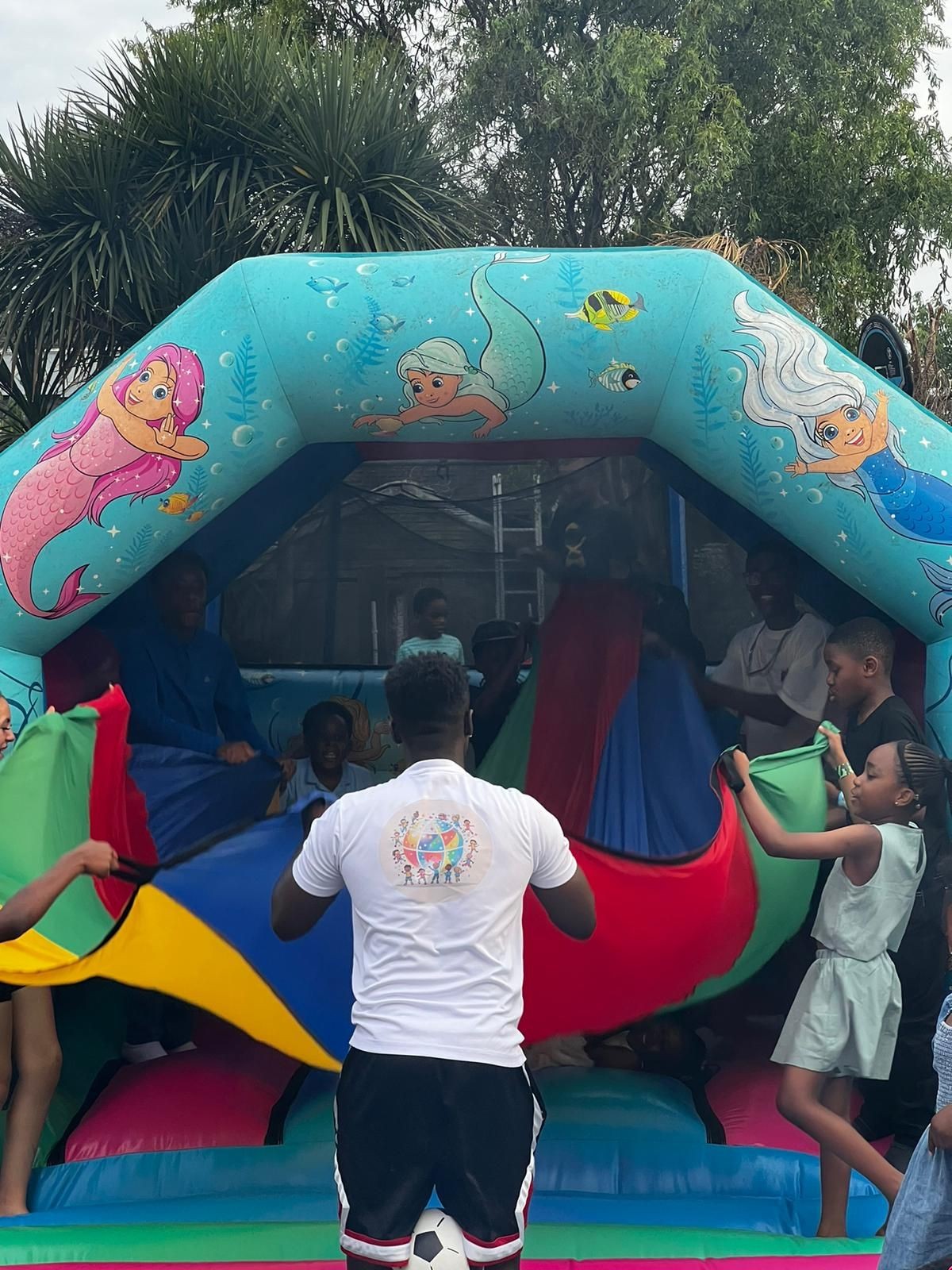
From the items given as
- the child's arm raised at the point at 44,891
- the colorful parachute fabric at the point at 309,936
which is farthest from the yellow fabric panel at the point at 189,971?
the child's arm raised at the point at 44,891

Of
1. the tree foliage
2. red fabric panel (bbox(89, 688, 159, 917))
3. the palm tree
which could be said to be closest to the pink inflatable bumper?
red fabric panel (bbox(89, 688, 159, 917))

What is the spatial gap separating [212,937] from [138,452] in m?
Result: 1.28

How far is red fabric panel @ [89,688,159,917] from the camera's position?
10.9 feet

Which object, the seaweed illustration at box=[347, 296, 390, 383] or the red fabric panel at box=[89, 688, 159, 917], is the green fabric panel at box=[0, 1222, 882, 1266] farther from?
the seaweed illustration at box=[347, 296, 390, 383]

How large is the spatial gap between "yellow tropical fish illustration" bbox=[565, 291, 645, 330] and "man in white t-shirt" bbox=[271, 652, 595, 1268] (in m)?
1.55

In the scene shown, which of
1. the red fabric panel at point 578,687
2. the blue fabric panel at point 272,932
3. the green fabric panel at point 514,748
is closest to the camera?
the blue fabric panel at point 272,932

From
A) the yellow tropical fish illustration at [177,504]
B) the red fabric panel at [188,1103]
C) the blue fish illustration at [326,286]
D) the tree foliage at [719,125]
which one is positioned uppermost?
the tree foliage at [719,125]

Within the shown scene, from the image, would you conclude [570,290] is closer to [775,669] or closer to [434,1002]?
[775,669]

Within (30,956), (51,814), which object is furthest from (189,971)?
(51,814)

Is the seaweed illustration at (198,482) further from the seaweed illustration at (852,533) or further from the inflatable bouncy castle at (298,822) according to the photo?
the seaweed illustration at (852,533)

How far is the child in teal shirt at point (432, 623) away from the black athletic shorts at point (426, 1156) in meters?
3.26

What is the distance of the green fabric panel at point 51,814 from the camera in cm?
302

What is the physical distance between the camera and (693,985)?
3340mm

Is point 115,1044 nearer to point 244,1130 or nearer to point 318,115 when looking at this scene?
point 244,1130
